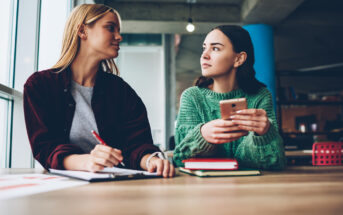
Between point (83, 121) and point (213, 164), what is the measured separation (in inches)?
26.8

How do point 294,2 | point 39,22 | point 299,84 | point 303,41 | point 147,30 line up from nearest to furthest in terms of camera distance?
1. point 39,22
2. point 294,2
3. point 147,30
4. point 303,41
5. point 299,84

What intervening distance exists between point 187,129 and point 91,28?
2.22 feet

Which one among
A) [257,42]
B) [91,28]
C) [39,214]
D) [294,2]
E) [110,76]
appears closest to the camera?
[39,214]

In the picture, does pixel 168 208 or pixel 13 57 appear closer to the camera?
pixel 168 208

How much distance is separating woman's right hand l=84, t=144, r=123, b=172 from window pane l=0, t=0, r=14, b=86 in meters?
1.60

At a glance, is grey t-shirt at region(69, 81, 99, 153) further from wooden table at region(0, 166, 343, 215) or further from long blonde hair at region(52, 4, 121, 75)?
wooden table at region(0, 166, 343, 215)

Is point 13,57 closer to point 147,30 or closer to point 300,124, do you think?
point 147,30

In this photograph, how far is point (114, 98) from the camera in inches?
57.8

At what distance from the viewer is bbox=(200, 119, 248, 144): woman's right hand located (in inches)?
43.2

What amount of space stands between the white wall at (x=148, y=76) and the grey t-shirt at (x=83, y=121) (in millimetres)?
5323

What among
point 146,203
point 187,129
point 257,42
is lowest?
point 146,203

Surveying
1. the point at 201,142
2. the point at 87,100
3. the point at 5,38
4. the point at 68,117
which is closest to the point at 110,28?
the point at 87,100

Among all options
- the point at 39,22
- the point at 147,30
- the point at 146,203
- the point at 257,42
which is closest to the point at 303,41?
the point at 257,42

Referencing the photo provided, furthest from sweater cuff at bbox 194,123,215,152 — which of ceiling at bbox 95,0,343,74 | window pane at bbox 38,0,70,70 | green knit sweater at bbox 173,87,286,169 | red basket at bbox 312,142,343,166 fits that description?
ceiling at bbox 95,0,343,74
